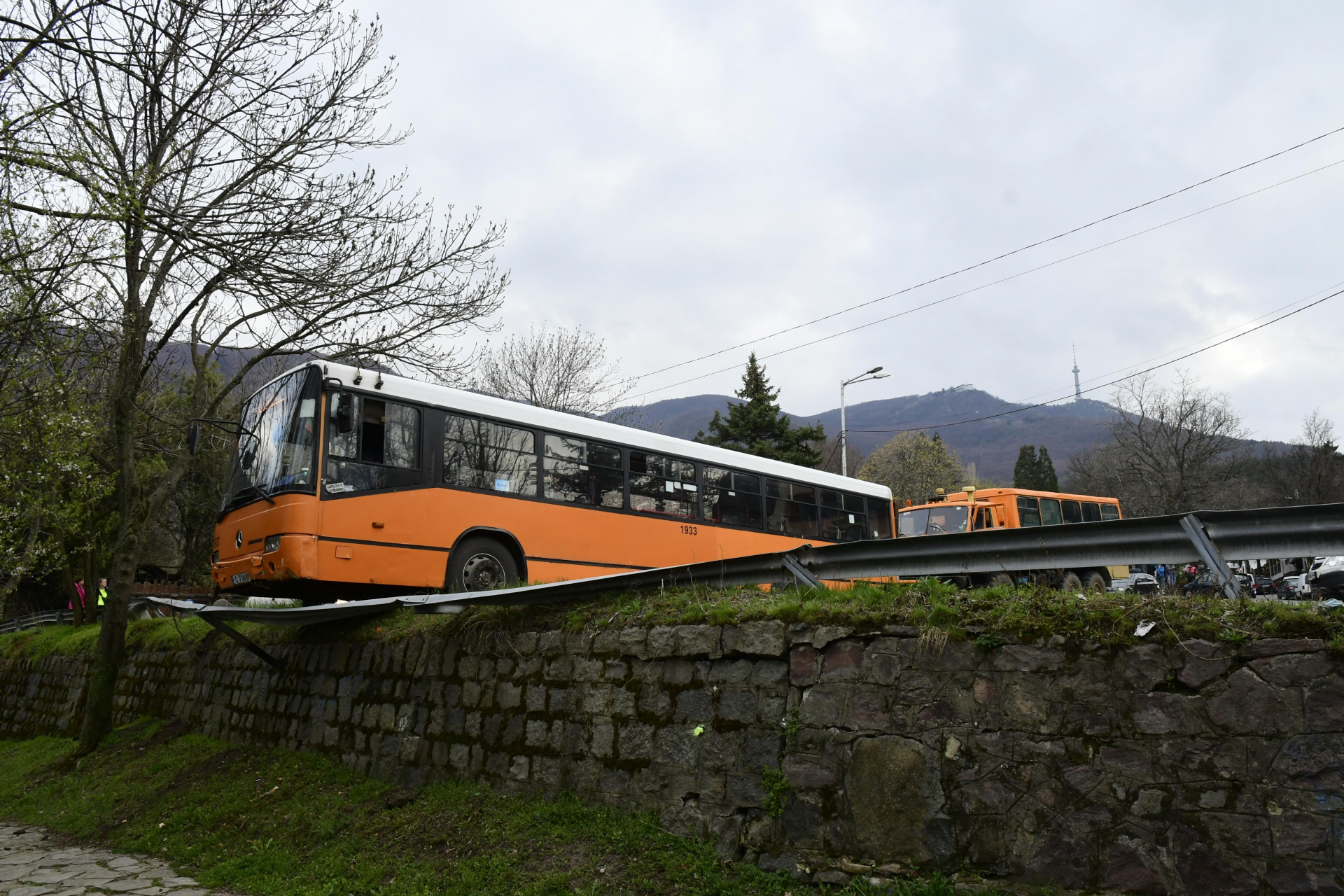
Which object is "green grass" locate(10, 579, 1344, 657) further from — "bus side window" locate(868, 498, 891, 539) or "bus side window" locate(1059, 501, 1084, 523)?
"bus side window" locate(1059, 501, 1084, 523)

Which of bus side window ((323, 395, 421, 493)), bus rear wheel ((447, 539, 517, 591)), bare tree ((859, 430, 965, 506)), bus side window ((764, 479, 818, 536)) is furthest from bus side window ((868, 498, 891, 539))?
bare tree ((859, 430, 965, 506))

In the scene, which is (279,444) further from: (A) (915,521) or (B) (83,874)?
(A) (915,521)

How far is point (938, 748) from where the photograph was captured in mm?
4691

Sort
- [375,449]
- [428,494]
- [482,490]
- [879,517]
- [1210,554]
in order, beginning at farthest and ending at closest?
[879,517]
[482,490]
[428,494]
[375,449]
[1210,554]

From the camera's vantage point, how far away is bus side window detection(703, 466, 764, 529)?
44.4ft

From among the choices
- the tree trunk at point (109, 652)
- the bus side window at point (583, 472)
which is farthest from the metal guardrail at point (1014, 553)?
the tree trunk at point (109, 652)

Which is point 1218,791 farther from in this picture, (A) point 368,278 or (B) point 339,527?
(A) point 368,278

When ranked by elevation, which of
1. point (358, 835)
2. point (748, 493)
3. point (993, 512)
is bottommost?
point (358, 835)

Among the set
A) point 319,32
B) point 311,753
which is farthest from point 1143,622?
point 319,32

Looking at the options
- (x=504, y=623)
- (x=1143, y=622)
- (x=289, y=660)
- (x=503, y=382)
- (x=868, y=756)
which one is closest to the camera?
(x=1143, y=622)

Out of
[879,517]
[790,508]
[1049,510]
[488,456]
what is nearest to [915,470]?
[1049,510]

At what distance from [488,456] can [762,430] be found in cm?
3591

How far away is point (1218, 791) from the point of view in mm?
3990

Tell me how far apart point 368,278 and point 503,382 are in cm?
2297
